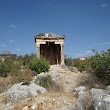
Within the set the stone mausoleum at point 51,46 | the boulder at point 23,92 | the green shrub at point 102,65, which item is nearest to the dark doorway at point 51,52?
the stone mausoleum at point 51,46

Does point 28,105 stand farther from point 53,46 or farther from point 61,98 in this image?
point 53,46

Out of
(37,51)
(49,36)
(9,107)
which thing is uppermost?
(49,36)

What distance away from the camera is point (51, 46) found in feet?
99.6

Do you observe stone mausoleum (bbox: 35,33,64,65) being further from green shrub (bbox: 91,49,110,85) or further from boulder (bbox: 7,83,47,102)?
boulder (bbox: 7,83,47,102)

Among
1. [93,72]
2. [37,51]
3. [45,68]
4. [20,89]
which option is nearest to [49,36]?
[37,51]

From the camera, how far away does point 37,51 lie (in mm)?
26828

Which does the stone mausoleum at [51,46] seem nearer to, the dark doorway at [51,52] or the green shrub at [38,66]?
the dark doorway at [51,52]

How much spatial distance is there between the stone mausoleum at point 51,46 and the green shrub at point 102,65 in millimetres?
13352

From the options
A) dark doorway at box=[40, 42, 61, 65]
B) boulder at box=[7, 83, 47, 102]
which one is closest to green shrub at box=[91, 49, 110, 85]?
boulder at box=[7, 83, 47, 102]

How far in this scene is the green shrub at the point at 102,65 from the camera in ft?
42.3

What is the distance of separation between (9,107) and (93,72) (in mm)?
6287

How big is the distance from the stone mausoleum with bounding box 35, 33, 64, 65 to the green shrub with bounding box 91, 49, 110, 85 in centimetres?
1335

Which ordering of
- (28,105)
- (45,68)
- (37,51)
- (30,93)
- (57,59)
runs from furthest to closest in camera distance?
1. (57,59)
2. (37,51)
3. (45,68)
4. (30,93)
5. (28,105)

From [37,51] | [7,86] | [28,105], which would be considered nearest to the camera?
[28,105]
